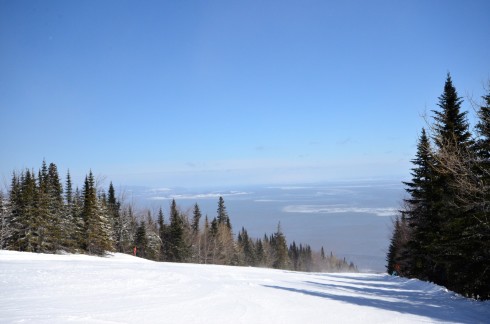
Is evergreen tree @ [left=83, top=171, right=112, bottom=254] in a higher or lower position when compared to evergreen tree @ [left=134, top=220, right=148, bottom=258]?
higher

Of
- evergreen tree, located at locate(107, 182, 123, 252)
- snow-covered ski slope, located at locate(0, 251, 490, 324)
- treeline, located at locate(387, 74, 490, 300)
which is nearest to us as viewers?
snow-covered ski slope, located at locate(0, 251, 490, 324)

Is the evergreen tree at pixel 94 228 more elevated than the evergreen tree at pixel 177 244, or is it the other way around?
the evergreen tree at pixel 94 228

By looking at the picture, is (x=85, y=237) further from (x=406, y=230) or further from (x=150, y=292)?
(x=406, y=230)

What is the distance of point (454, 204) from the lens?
11.7 m

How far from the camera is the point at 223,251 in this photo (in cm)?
5884

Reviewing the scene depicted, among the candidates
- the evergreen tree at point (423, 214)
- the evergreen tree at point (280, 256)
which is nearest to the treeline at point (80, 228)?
the evergreen tree at point (280, 256)

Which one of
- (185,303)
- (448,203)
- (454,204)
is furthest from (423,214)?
(185,303)

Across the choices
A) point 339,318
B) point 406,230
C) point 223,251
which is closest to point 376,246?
point 223,251

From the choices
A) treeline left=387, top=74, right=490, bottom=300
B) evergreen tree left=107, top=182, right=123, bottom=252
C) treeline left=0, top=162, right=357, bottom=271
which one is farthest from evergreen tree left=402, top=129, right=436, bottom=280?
evergreen tree left=107, top=182, right=123, bottom=252

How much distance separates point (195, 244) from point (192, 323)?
5403cm

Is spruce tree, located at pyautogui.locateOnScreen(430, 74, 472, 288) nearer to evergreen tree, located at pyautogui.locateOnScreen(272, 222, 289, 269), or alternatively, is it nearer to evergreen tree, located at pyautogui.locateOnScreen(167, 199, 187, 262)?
evergreen tree, located at pyautogui.locateOnScreen(167, 199, 187, 262)

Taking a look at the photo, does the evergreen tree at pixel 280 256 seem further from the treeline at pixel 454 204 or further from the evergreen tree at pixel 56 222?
the treeline at pixel 454 204

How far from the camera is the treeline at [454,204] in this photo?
37.0 feet

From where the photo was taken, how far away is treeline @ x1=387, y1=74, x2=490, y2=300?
11.3m
